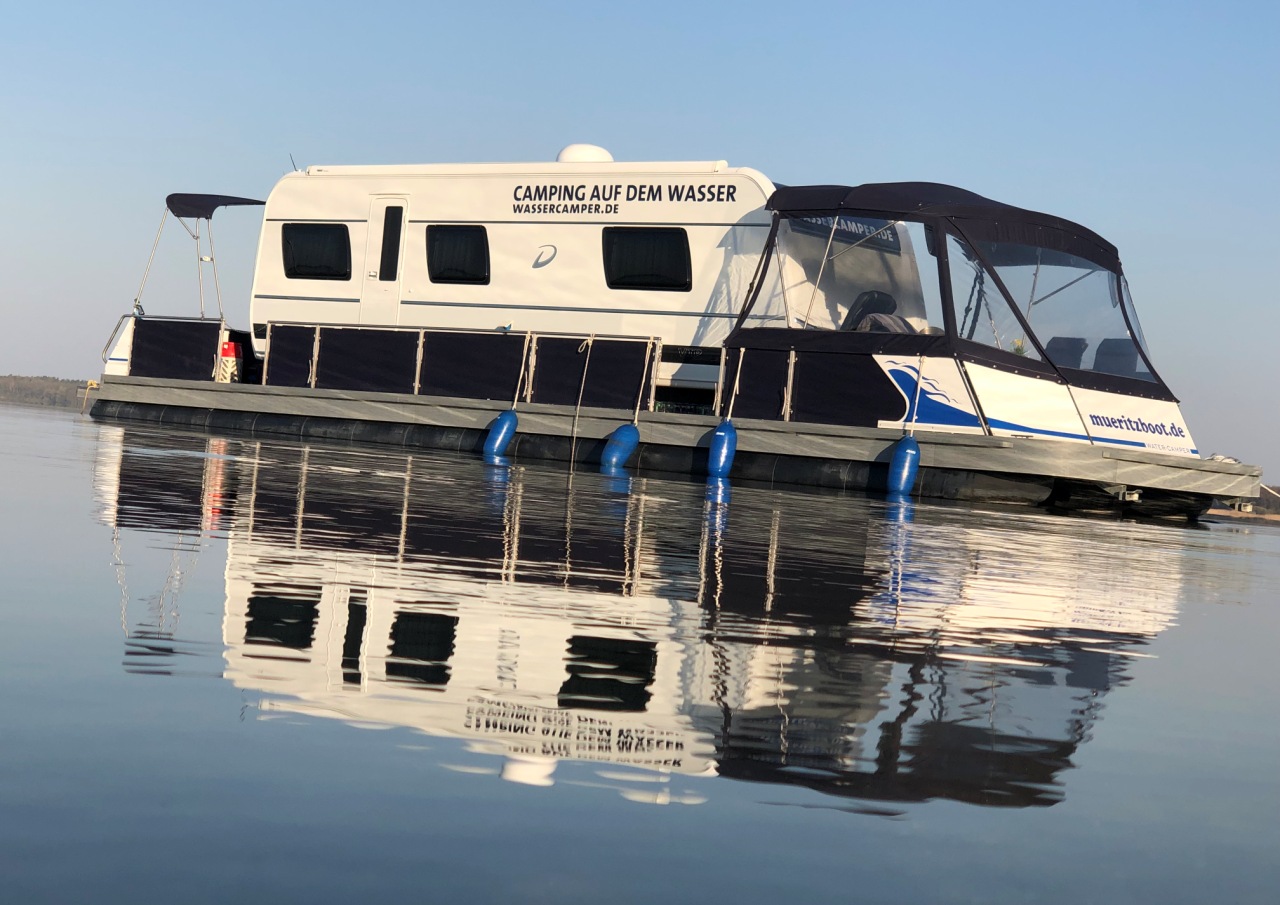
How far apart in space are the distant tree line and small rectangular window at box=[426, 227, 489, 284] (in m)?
39.2

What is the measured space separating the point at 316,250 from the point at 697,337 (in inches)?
242

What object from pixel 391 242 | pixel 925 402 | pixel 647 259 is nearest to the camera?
pixel 925 402

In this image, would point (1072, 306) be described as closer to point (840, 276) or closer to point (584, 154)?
Result: point (840, 276)

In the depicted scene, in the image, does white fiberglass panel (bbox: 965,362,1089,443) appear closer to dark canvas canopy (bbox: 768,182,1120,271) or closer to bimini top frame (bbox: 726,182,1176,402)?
bimini top frame (bbox: 726,182,1176,402)

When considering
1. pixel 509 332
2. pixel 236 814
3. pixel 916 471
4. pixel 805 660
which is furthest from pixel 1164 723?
pixel 509 332

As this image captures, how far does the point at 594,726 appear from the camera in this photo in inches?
113

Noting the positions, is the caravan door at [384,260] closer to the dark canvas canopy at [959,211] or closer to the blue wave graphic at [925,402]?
the dark canvas canopy at [959,211]

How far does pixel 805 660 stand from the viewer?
3.89 meters

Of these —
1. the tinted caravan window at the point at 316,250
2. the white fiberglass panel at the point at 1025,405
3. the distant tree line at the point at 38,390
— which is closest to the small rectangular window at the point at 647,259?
the white fiberglass panel at the point at 1025,405

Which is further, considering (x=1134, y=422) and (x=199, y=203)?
(x=199, y=203)

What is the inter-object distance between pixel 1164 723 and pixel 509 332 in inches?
618

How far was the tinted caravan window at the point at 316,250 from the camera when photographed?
2017cm

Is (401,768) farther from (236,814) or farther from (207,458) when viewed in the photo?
(207,458)

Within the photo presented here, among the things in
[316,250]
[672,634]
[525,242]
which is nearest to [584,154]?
[525,242]
